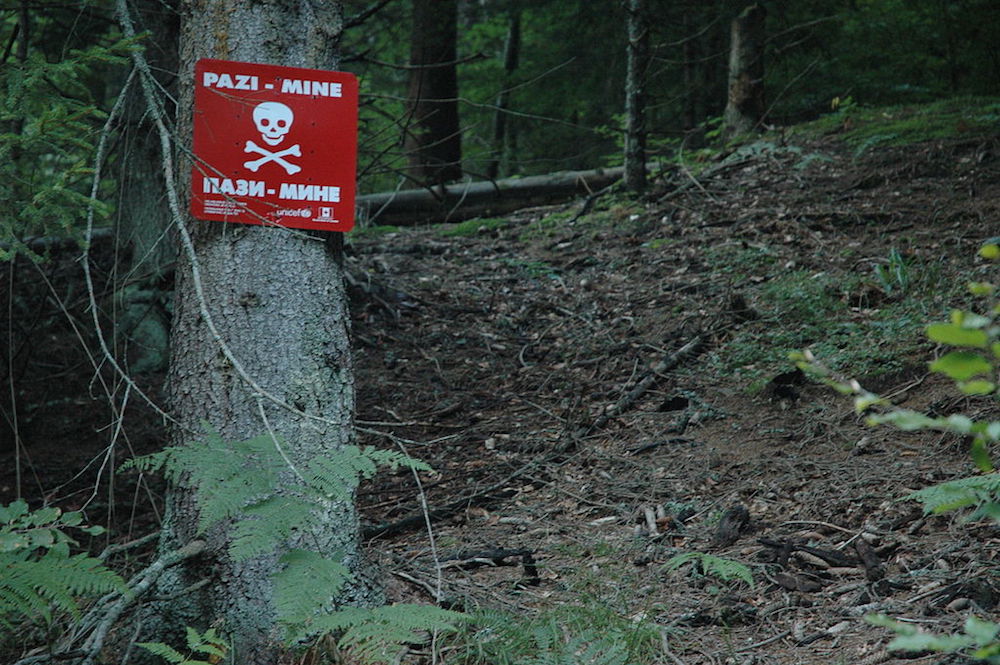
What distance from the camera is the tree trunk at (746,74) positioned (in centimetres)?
Result: 888

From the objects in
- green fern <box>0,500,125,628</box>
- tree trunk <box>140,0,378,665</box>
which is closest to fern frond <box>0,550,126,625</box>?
green fern <box>0,500,125,628</box>

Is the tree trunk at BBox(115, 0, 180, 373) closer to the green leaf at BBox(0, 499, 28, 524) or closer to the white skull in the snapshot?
the white skull

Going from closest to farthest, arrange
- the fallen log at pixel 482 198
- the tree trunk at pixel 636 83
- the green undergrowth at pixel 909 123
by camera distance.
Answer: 1. the green undergrowth at pixel 909 123
2. the tree trunk at pixel 636 83
3. the fallen log at pixel 482 198

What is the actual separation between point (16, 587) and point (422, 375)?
11.9 feet

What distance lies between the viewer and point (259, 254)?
3080mm

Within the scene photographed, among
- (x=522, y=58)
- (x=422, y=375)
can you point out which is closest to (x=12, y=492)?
(x=422, y=375)

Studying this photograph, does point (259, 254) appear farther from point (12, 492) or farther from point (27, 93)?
point (12, 492)

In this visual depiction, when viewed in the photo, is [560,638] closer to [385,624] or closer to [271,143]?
[385,624]

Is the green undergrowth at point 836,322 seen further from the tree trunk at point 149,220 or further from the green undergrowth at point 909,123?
the tree trunk at point 149,220

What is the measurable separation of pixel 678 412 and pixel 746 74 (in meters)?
5.34

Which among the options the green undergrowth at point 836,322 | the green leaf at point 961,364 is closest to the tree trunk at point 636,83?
the green undergrowth at point 836,322

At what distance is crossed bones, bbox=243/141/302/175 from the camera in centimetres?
309

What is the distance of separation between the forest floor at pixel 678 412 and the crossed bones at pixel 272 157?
101cm

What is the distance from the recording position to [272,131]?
311cm
